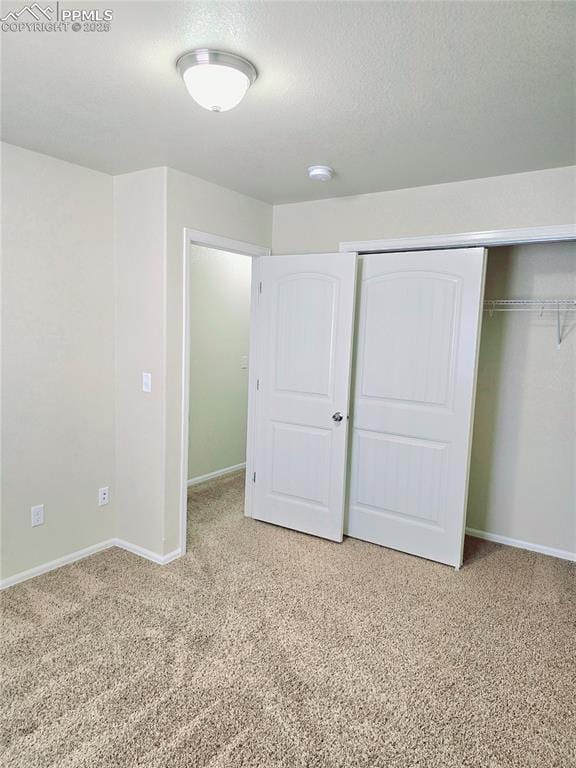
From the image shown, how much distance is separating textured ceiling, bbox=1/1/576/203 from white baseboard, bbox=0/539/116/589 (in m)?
2.39

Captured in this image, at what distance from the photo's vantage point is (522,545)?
3.47 metres

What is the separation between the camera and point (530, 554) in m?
3.38

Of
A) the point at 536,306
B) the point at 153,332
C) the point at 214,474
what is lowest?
the point at 214,474

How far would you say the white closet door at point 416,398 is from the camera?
9.98 ft

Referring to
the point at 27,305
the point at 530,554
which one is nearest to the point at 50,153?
the point at 27,305

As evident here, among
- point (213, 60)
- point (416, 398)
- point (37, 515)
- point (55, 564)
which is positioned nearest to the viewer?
point (213, 60)

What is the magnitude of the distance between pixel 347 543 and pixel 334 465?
22.6 inches

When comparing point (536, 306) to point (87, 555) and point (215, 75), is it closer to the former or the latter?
point (215, 75)

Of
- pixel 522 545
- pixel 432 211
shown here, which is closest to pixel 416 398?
pixel 432 211

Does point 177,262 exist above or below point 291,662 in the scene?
above

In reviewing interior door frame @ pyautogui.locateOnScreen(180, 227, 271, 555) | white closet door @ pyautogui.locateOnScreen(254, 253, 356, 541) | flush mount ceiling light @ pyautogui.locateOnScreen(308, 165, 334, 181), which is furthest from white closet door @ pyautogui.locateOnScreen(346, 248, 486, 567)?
interior door frame @ pyautogui.locateOnScreen(180, 227, 271, 555)

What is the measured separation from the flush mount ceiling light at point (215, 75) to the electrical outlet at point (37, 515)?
7.84 feet

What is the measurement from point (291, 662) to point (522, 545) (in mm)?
2082

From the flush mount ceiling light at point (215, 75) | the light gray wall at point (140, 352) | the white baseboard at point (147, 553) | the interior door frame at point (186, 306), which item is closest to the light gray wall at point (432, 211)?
the interior door frame at point (186, 306)
